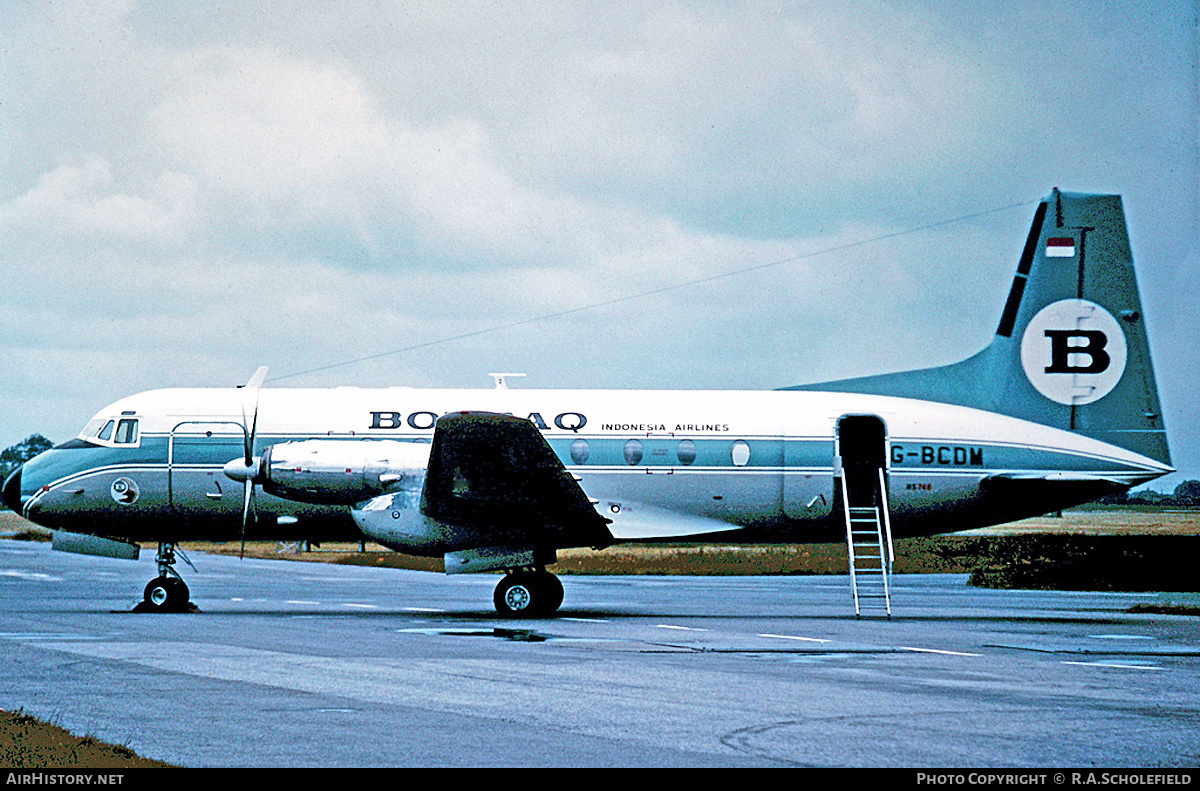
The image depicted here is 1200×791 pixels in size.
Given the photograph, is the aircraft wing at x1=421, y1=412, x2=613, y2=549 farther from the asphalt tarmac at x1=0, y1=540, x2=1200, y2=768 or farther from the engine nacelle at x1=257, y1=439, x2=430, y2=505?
the asphalt tarmac at x1=0, y1=540, x2=1200, y2=768

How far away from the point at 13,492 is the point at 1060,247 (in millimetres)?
18894

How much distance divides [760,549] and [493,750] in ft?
137

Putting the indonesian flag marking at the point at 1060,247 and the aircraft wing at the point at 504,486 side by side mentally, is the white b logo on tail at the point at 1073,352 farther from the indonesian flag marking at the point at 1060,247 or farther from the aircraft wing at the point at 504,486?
the aircraft wing at the point at 504,486

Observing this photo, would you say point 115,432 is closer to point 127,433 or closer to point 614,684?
point 127,433

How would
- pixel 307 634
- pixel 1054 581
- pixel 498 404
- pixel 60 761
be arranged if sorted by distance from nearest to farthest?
pixel 60 761 → pixel 307 634 → pixel 498 404 → pixel 1054 581

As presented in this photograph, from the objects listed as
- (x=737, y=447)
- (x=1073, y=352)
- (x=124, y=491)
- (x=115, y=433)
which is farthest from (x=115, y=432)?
(x=1073, y=352)

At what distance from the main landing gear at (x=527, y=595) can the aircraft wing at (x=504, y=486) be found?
657mm

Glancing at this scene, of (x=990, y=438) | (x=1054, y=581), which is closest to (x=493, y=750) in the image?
(x=990, y=438)

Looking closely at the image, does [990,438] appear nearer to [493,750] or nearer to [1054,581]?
[1054,581]

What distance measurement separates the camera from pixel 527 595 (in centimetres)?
2102

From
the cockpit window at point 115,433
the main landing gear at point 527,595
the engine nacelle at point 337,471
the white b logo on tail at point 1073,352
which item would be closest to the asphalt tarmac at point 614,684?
the main landing gear at point 527,595

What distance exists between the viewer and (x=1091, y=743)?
9141 mm

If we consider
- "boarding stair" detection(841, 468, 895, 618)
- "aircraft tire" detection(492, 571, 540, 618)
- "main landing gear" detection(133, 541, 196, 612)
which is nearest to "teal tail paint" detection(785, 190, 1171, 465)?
"boarding stair" detection(841, 468, 895, 618)

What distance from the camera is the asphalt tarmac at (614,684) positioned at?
886 cm
